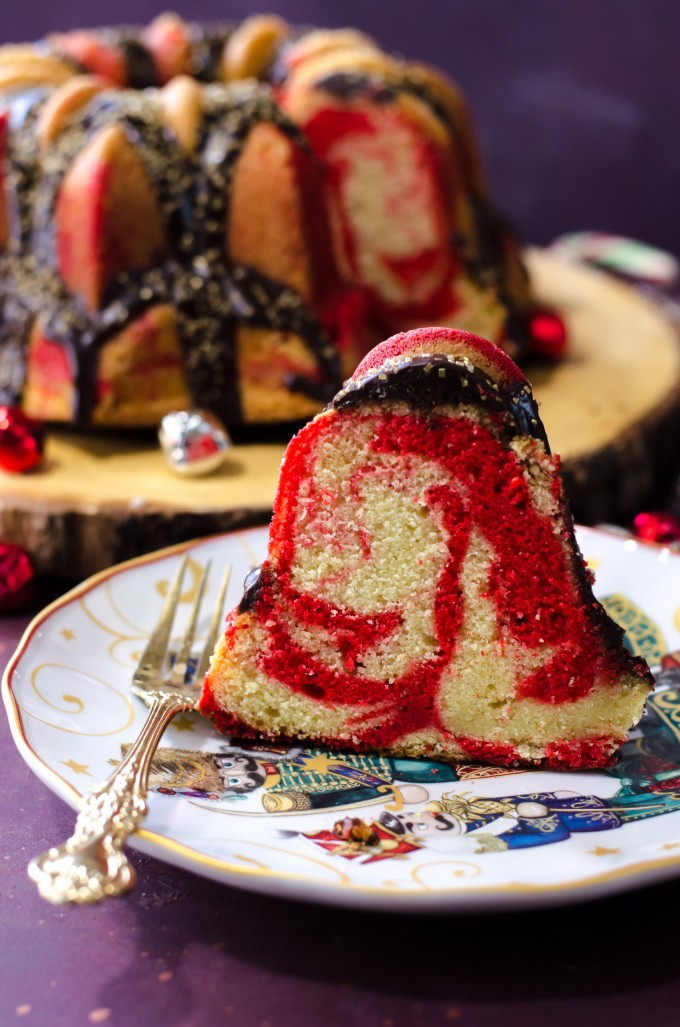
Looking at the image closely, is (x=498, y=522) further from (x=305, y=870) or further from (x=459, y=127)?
(x=459, y=127)

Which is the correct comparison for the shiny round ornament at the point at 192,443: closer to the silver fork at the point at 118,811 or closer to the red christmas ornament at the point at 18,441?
the red christmas ornament at the point at 18,441

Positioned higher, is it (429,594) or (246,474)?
(429,594)

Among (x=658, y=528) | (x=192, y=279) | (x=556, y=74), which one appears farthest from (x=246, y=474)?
(x=556, y=74)

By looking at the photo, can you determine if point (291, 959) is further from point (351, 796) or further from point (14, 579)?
point (14, 579)

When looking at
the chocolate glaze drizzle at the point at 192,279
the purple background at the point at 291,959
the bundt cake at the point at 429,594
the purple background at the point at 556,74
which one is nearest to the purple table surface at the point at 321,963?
the purple background at the point at 291,959

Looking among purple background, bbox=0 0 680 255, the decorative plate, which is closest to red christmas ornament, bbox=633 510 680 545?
the decorative plate

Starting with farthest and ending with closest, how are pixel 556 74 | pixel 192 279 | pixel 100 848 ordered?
pixel 556 74, pixel 192 279, pixel 100 848

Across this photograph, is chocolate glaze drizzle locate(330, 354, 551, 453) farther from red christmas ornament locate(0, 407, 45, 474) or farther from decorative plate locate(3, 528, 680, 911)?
red christmas ornament locate(0, 407, 45, 474)
